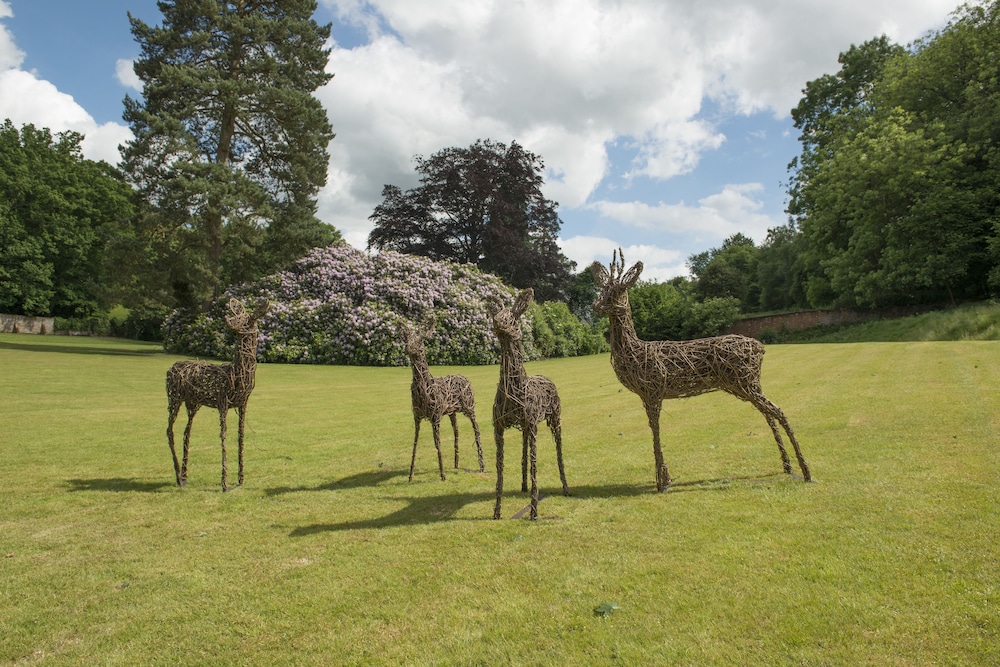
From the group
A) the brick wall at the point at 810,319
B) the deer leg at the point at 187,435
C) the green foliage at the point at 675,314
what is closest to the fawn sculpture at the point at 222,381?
the deer leg at the point at 187,435

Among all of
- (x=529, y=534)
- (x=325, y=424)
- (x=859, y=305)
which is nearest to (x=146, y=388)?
(x=325, y=424)

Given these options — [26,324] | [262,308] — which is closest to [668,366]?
[262,308]

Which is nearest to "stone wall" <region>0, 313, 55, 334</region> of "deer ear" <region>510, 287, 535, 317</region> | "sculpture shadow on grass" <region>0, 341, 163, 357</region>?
"sculpture shadow on grass" <region>0, 341, 163, 357</region>

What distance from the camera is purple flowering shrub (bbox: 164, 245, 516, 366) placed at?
27.4 meters

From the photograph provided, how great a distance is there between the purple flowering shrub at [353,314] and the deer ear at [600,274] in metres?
20.0

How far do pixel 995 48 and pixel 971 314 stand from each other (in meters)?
17.0

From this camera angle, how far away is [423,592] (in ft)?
14.7

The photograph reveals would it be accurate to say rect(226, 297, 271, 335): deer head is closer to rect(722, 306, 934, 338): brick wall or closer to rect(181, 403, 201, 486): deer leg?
rect(181, 403, 201, 486): deer leg

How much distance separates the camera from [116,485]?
7.84 meters

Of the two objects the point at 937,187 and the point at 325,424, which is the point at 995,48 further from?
the point at 325,424

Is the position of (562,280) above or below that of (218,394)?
above

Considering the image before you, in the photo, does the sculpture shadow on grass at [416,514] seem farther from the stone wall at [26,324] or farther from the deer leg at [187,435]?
the stone wall at [26,324]

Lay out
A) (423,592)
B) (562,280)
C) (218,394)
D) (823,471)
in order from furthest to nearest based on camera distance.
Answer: (562,280)
(218,394)
(823,471)
(423,592)

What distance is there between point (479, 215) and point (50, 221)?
34454 millimetres
